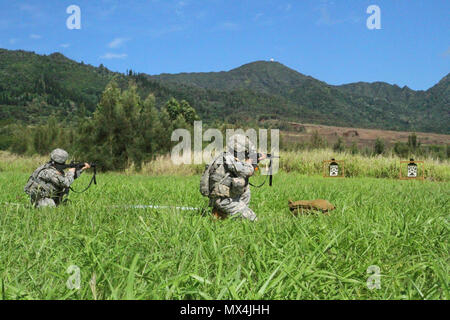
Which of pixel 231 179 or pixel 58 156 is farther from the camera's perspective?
pixel 58 156

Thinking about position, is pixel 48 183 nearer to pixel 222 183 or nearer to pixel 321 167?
pixel 222 183

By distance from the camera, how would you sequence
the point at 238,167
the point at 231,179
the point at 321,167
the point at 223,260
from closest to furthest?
the point at 223,260 < the point at 238,167 < the point at 231,179 < the point at 321,167

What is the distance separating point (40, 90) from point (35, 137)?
132542 mm

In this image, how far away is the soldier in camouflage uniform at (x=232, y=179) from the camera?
4.12 metres

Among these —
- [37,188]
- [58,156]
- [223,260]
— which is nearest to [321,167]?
[58,156]

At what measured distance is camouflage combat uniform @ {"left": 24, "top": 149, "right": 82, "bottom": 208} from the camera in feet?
16.1

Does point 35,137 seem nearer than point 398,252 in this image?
No

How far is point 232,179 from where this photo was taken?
4199mm

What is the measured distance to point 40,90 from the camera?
13562cm

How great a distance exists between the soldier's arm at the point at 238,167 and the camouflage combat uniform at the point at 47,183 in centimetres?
251

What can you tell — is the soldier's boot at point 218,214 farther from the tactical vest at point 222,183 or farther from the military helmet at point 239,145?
the military helmet at point 239,145

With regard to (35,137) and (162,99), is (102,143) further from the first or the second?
(162,99)

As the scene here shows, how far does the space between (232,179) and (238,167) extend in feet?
0.62
